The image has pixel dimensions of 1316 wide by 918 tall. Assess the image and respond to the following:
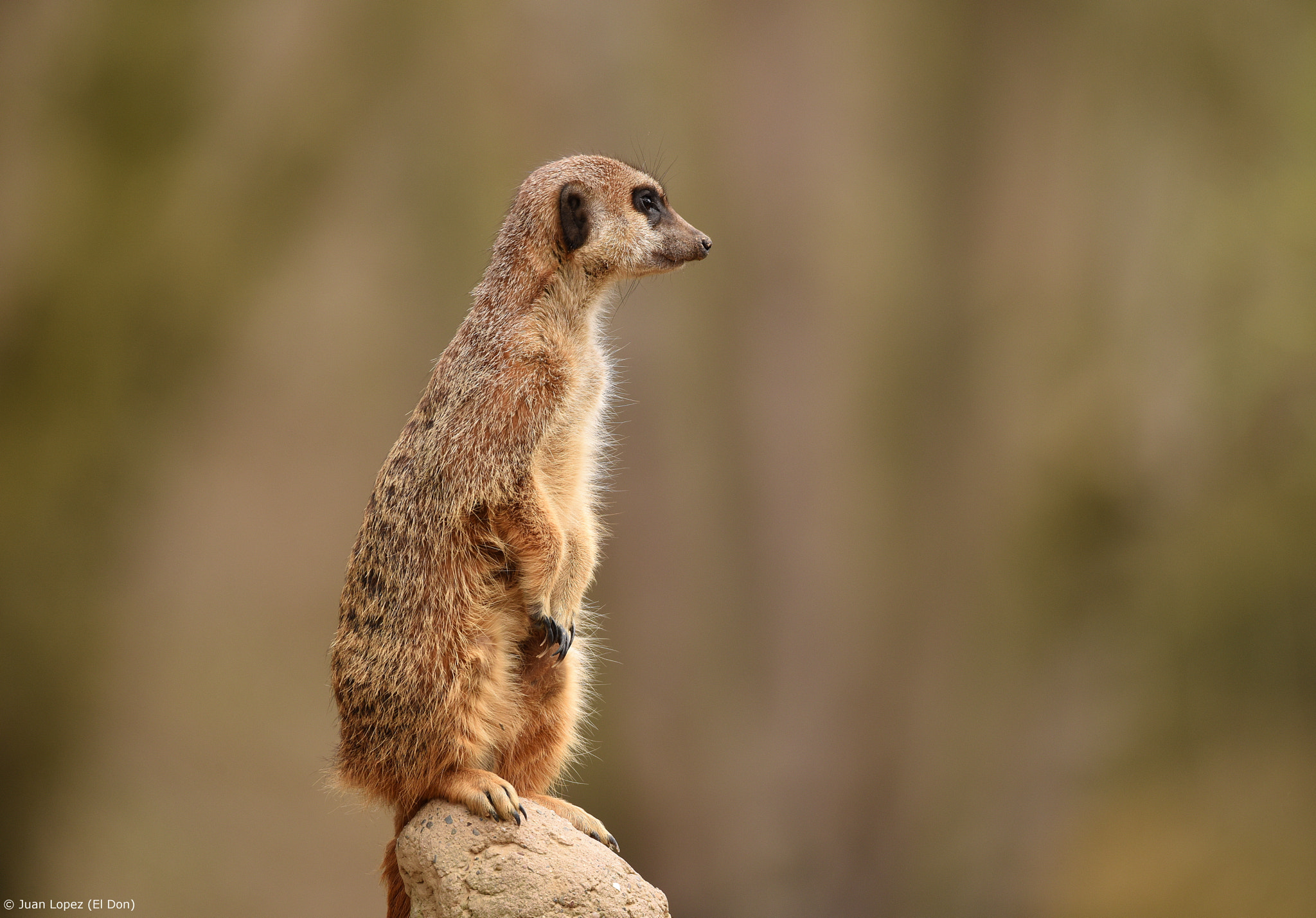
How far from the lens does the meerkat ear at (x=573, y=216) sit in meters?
1.97

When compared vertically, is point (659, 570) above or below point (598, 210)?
below

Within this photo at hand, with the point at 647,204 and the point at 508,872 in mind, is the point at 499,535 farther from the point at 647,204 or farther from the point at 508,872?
the point at 647,204

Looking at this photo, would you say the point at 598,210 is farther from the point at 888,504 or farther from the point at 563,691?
the point at 888,504

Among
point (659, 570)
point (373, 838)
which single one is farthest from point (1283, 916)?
point (373, 838)

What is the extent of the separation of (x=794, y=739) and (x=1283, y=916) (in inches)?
78.0

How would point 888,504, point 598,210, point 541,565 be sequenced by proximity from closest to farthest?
1. point 541,565
2. point 598,210
3. point 888,504

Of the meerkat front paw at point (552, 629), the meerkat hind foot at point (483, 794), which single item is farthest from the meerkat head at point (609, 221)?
the meerkat hind foot at point (483, 794)

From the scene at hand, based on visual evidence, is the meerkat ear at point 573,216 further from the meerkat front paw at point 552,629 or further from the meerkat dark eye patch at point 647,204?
the meerkat front paw at point 552,629

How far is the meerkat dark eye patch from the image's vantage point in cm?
203

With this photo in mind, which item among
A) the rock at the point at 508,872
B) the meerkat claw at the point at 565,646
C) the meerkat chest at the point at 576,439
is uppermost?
the meerkat chest at the point at 576,439

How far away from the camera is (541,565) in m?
1.83

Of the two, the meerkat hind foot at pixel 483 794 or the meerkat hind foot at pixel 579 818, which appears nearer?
the meerkat hind foot at pixel 483 794

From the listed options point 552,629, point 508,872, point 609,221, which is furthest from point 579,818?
point 609,221

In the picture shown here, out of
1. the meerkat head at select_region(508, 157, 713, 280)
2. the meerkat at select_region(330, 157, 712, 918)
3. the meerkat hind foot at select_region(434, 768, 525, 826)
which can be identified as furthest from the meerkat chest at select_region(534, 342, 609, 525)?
the meerkat hind foot at select_region(434, 768, 525, 826)
